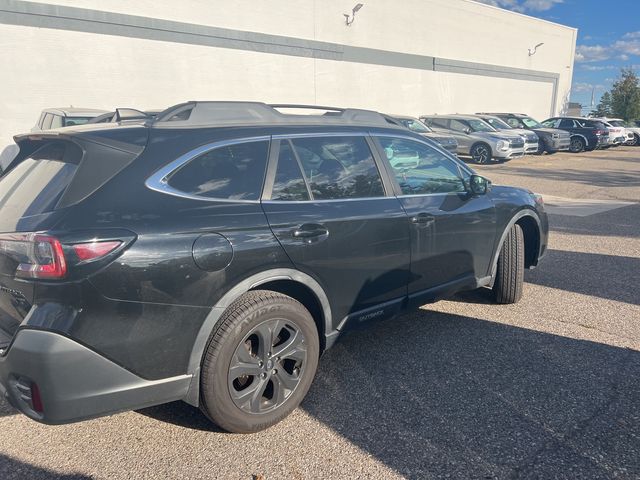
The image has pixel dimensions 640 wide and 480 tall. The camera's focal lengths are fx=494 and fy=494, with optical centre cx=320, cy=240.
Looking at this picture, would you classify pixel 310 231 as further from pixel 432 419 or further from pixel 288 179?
pixel 432 419

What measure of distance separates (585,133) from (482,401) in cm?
2373

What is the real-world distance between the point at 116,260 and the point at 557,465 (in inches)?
93.8

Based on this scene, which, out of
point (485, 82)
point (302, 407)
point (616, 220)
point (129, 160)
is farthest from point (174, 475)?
point (485, 82)

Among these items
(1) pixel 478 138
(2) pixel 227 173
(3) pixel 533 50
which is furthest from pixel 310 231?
(3) pixel 533 50

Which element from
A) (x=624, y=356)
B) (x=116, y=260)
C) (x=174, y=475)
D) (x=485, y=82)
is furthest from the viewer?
(x=485, y=82)

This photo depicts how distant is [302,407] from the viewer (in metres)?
3.05

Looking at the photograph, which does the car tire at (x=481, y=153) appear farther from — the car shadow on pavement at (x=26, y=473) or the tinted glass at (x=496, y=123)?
the car shadow on pavement at (x=26, y=473)

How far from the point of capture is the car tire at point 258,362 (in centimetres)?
257

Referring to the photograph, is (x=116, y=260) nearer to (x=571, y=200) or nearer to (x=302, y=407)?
(x=302, y=407)

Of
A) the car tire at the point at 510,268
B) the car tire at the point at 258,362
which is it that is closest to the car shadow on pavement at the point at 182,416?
the car tire at the point at 258,362

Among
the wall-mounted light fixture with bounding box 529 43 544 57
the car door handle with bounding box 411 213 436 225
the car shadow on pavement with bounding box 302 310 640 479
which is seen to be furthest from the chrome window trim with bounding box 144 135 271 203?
the wall-mounted light fixture with bounding box 529 43 544 57

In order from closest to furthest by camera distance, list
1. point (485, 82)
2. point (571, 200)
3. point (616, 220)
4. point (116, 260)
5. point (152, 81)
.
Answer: point (116, 260)
point (616, 220)
point (571, 200)
point (152, 81)
point (485, 82)

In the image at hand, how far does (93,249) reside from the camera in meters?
2.18

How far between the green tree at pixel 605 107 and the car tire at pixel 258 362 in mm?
50622
